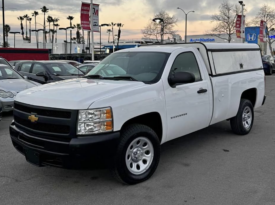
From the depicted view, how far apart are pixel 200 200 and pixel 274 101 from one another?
9002mm

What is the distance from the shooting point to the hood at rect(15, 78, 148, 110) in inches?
144

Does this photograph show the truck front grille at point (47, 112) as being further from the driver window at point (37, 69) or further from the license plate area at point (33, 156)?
the driver window at point (37, 69)

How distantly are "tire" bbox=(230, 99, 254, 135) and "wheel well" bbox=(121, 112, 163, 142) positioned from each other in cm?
261

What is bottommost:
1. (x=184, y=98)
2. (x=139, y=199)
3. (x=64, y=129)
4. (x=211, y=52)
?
(x=139, y=199)

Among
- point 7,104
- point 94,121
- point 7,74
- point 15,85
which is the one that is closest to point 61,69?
point 7,74

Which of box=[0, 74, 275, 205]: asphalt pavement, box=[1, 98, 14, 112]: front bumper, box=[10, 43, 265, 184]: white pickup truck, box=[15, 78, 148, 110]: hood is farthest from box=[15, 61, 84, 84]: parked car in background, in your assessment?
box=[15, 78, 148, 110]: hood

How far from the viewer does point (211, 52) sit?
18.7 ft

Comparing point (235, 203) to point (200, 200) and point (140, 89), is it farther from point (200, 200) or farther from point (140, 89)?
point (140, 89)

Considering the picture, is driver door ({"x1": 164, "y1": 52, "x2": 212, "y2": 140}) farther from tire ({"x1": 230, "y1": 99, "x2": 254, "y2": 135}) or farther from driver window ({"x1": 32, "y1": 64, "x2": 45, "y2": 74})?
driver window ({"x1": 32, "y1": 64, "x2": 45, "y2": 74})

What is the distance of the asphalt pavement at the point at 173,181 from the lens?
3740 millimetres

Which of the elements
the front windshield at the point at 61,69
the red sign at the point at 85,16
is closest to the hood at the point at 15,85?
the front windshield at the point at 61,69

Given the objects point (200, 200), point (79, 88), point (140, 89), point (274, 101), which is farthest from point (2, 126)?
point (274, 101)

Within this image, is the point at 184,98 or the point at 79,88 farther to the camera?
the point at 184,98

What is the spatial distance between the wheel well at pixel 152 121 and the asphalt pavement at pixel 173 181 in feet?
2.05
